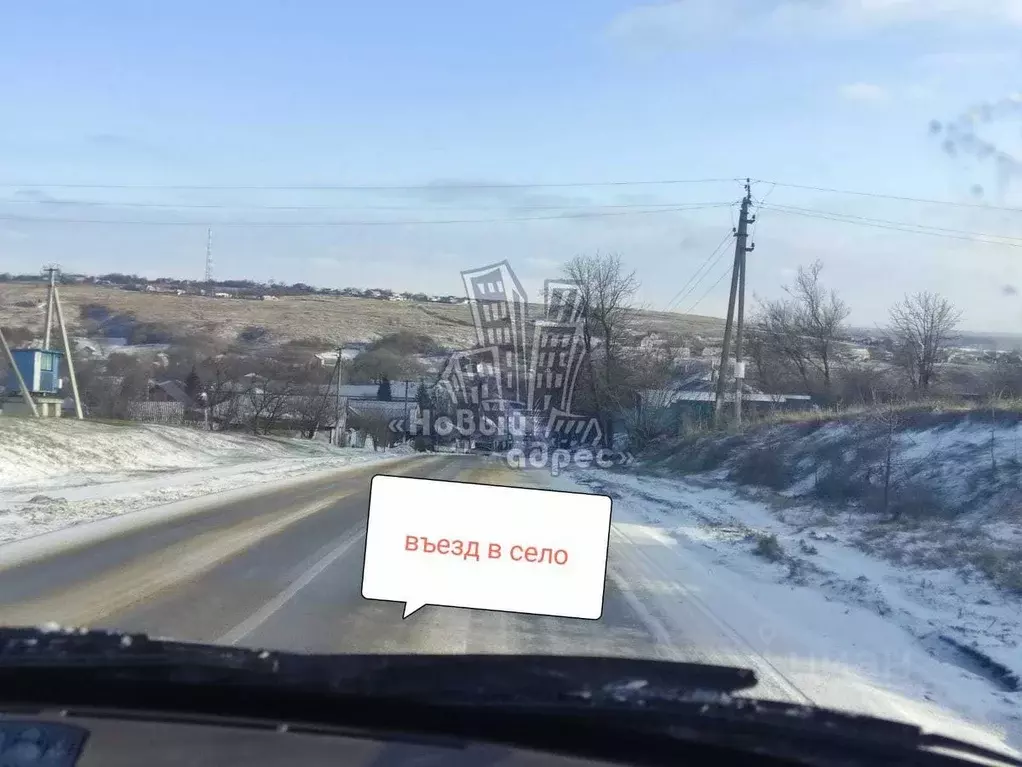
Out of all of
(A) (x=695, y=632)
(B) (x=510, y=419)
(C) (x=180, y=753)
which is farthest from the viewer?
(B) (x=510, y=419)

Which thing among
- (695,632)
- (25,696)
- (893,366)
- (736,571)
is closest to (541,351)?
(893,366)

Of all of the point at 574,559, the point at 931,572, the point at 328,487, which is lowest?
the point at 328,487

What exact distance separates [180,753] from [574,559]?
3.83 m

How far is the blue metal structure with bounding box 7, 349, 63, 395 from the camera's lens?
1484 inches

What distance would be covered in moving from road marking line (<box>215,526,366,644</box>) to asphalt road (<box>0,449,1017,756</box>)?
15 mm

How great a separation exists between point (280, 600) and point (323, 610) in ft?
1.72

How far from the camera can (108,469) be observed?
83.9 ft

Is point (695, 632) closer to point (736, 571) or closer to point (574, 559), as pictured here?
point (574, 559)

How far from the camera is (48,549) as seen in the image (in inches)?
418

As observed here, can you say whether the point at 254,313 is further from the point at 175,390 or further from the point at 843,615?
the point at 843,615

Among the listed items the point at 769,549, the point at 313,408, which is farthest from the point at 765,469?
the point at 313,408

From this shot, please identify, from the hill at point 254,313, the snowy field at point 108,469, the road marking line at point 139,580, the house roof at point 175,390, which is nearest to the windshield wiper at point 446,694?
the road marking line at point 139,580

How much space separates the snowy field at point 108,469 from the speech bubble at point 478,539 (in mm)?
7032

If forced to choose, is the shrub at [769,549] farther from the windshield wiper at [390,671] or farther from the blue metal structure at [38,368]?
the blue metal structure at [38,368]
